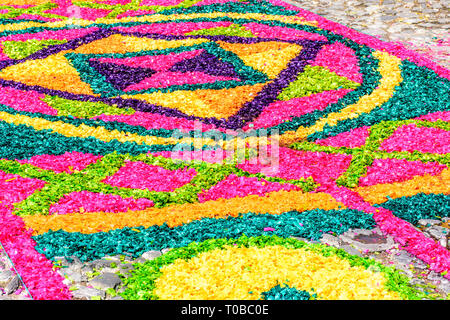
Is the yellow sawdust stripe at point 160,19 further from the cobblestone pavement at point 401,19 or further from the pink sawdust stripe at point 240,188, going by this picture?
the pink sawdust stripe at point 240,188

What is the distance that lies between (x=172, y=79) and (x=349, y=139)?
3061 millimetres

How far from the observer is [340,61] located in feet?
31.1

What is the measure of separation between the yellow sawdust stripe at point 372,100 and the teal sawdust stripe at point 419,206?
71.7 inches

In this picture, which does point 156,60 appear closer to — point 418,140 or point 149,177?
point 149,177

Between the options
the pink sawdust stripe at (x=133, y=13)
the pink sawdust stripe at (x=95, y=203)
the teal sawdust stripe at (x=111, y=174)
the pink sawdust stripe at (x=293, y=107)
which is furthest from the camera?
the pink sawdust stripe at (x=133, y=13)

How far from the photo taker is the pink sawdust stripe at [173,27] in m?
10.8

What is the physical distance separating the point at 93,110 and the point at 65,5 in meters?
5.99

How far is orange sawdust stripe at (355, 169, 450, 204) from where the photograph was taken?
583 cm

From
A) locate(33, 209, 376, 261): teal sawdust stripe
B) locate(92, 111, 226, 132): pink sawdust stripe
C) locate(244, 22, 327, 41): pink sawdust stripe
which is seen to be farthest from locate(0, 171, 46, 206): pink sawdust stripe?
locate(244, 22, 327, 41): pink sawdust stripe

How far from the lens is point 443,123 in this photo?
24.6 ft

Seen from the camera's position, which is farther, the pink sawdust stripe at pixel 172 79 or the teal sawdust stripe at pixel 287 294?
the pink sawdust stripe at pixel 172 79

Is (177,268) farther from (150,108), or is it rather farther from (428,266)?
(150,108)

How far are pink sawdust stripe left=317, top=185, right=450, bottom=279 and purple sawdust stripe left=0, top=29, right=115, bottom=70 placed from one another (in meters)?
6.09

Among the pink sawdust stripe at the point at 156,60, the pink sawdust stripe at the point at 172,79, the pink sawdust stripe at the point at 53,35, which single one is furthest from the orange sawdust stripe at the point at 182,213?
the pink sawdust stripe at the point at 53,35
